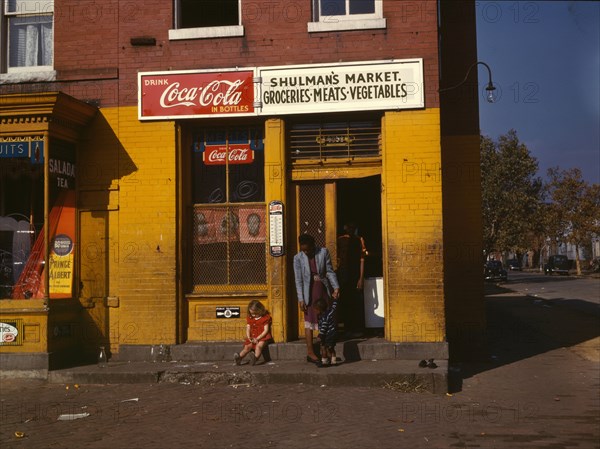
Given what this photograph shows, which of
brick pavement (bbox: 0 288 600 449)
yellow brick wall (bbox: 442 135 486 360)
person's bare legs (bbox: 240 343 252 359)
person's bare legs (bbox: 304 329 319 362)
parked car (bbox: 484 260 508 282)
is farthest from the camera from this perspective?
parked car (bbox: 484 260 508 282)

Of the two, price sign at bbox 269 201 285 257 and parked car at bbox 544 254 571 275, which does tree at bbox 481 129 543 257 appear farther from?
price sign at bbox 269 201 285 257

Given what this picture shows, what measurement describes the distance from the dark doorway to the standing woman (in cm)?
167

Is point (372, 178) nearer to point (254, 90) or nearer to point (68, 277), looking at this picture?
point (254, 90)

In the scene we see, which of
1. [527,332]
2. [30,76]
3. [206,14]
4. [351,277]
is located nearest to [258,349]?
[351,277]

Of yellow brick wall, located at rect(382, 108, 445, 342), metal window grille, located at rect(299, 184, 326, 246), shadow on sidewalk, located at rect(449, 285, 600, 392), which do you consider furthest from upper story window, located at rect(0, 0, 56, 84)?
shadow on sidewalk, located at rect(449, 285, 600, 392)

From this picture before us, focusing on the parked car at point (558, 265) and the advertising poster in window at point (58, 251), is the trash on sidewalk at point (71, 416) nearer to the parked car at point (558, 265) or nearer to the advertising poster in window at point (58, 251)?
the advertising poster in window at point (58, 251)

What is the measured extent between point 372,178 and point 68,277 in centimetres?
510

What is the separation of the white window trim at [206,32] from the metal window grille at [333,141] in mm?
1724

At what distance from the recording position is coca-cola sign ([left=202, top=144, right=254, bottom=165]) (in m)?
10.7

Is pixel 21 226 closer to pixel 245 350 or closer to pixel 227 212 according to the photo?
pixel 227 212

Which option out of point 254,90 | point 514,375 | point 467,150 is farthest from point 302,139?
point 514,375

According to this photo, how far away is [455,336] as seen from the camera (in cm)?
1174

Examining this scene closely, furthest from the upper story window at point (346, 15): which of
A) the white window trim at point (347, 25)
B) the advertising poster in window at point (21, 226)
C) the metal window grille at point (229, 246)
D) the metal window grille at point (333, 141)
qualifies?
the advertising poster in window at point (21, 226)

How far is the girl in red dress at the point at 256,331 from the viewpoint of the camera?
9.73 metres
